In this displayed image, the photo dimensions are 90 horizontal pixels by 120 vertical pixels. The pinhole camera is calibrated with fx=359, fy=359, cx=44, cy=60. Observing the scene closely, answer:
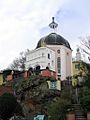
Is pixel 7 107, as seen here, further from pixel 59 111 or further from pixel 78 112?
pixel 78 112

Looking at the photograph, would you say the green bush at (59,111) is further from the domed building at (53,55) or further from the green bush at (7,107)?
the domed building at (53,55)

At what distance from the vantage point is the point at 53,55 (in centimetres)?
6681

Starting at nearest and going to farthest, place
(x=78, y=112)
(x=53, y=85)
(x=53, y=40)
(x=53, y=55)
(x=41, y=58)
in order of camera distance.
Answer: (x=78, y=112) → (x=53, y=85) → (x=41, y=58) → (x=53, y=55) → (x=53, y=40)

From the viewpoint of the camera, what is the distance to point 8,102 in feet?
95.6

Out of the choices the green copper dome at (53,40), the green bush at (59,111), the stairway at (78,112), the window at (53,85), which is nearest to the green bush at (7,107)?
the green bush at (59,111)

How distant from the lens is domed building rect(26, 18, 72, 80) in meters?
65.0

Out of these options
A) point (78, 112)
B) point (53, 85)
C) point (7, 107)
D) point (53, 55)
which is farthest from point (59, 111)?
point (53, 55)

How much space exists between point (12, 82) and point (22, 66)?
85.8 ft

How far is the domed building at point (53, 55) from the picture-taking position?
65.0 metres


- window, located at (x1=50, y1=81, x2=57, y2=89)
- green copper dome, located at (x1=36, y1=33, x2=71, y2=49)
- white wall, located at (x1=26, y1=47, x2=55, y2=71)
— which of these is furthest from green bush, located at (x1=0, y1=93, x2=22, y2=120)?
green copper dome, located at (x1=36, y1=33, x2=71, y2=49)

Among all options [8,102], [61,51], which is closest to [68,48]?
[61,51]

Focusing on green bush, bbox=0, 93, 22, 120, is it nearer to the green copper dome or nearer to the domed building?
the domed building

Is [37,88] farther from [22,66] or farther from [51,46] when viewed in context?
[22,66]

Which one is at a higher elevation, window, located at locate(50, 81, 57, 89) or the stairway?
window, located at locate(50, 81, 57, 89)
